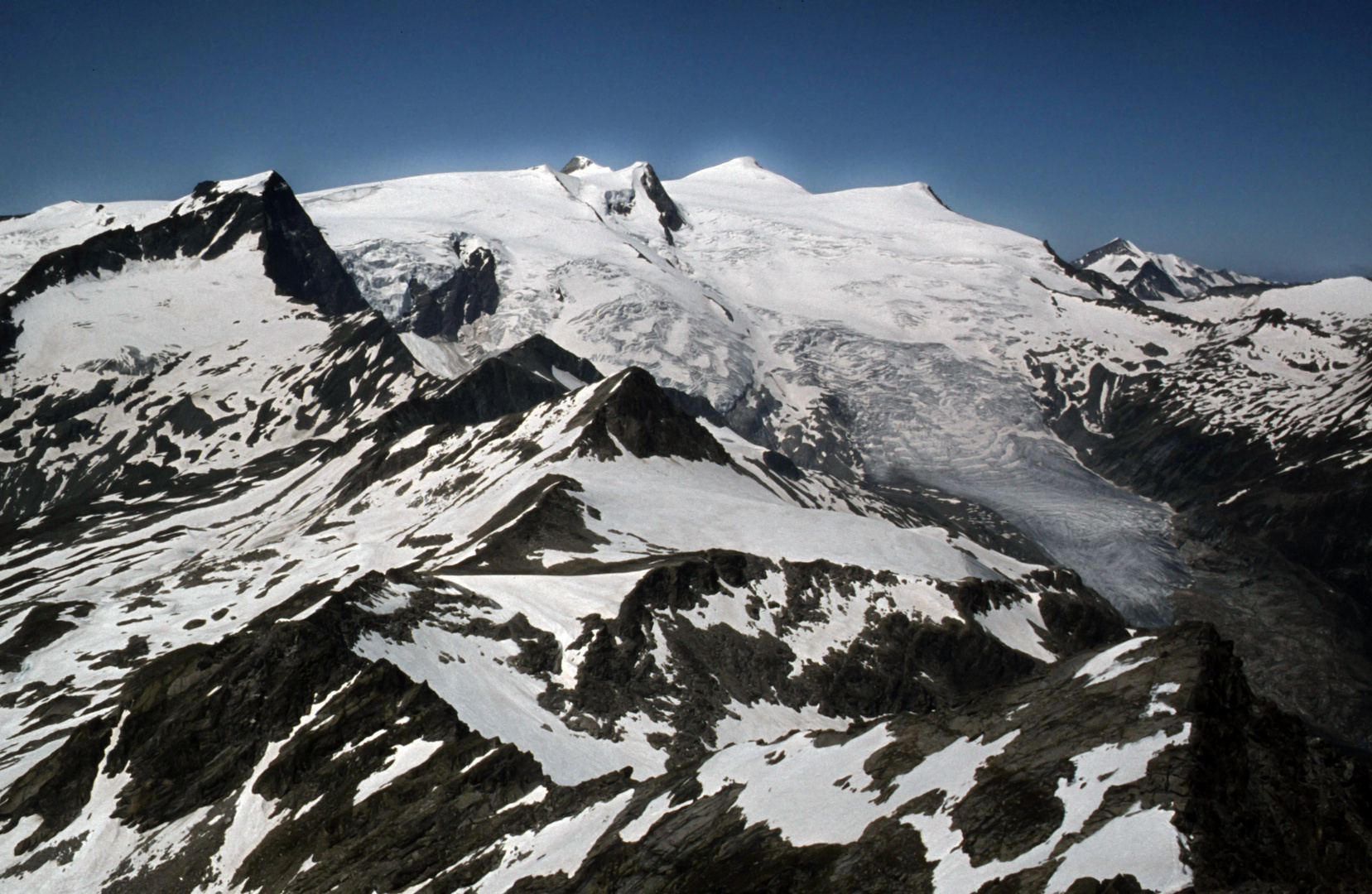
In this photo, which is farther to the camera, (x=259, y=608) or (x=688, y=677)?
(x=259, y=608)

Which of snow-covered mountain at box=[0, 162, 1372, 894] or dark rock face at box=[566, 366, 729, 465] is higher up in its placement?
dark rock face at box=[566, 366, 729, 465]

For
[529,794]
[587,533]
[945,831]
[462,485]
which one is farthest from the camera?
[462,485]

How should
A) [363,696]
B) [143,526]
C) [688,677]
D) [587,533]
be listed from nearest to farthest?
[363,696], [688,677], [587,533], [143,526]

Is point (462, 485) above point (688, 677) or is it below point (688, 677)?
above

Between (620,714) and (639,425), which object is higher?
(639,425)

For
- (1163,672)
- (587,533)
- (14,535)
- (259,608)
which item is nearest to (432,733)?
(1163,672)

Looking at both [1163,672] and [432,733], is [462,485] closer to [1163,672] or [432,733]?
[432,733]

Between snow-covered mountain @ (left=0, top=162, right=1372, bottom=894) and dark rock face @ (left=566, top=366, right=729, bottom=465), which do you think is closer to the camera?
snow-covered mountain @ (left=0, top=162, right=1372, bottom=894)

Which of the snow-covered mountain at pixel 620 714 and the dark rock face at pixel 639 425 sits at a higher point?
the dark rock face at pixel 639 425

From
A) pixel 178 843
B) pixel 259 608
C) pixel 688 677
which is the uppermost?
pixel 259 608

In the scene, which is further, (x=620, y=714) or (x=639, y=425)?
(x=639, y=425)

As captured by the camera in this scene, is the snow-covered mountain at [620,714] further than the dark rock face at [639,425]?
No
